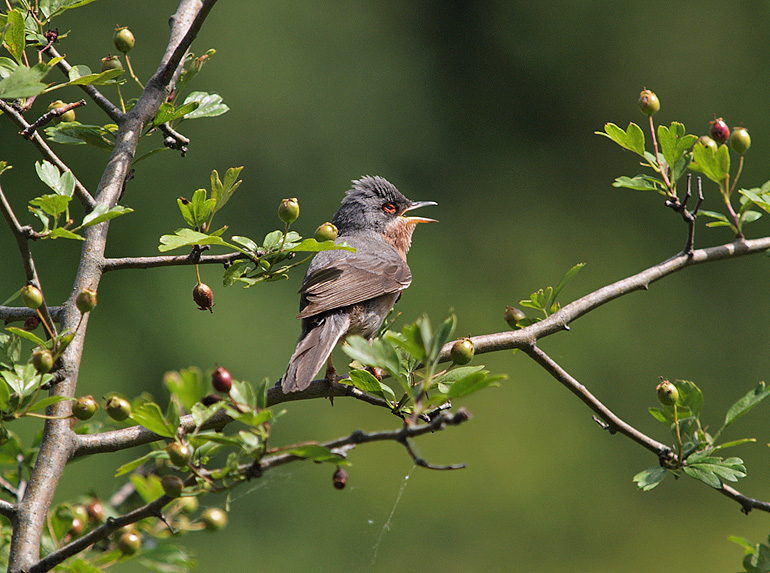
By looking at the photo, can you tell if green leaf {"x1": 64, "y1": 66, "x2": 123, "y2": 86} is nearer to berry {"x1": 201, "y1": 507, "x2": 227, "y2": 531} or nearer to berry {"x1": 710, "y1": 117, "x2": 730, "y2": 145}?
berry {"x1": 201, "y1": 507, "x2": 227, "y2": 531}

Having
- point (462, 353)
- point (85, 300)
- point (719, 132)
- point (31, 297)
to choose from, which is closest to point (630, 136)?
point (719, 132)

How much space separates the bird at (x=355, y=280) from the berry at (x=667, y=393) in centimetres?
108

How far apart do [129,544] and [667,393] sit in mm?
1616

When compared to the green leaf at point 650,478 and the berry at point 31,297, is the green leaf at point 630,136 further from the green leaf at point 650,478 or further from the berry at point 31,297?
the berry at point 31,297

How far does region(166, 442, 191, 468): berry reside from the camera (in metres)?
1.70

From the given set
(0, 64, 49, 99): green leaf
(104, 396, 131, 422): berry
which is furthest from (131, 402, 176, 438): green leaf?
(0, 64, 49, 99): green leaf

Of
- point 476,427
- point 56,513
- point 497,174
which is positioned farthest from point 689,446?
point 497,174

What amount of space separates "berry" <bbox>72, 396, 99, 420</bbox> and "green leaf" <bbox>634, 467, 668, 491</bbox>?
4.77ft

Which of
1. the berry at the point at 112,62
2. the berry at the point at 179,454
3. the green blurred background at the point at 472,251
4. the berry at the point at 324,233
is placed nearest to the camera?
the berry at the point at 179,454

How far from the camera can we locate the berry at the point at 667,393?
238 centimetres

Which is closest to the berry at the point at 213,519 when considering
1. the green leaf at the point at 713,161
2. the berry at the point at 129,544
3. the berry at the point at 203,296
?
the berry at the point at 129,544

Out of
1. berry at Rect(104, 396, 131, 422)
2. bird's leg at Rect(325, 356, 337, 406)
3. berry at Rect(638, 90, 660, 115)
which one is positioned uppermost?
Result: berry at Rect(638, 90, 660, 115)

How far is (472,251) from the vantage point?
13000mm

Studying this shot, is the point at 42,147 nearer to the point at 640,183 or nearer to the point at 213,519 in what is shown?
the point at 213,519
